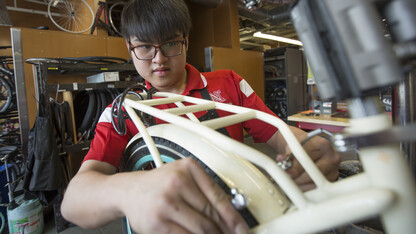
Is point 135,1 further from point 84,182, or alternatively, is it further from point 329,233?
point 329,233

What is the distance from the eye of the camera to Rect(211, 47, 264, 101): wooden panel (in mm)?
3268

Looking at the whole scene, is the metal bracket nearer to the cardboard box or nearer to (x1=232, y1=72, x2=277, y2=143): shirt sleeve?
(x1=232, y1=72, x2=277, y2=143): shirt sleeve

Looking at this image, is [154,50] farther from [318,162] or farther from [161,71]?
[318,162]

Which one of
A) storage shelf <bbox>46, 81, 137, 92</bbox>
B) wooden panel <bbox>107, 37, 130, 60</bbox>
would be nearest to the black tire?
storage shelf <bbox>46, 81, 137, 92</bbox>

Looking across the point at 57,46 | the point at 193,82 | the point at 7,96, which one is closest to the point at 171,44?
the point at 193,82

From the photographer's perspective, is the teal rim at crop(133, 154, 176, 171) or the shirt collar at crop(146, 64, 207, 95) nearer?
the teal rim at crop(133, 154, 176, 171)

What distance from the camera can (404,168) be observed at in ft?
0.88

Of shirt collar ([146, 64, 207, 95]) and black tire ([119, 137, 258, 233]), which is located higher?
shirt collar ([146, 64, 207, 95])

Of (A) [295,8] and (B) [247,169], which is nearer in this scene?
(A) [295,8]

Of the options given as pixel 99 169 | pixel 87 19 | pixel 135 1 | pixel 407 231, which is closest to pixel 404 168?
pixel 407 231

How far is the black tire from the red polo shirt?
0.11 meters

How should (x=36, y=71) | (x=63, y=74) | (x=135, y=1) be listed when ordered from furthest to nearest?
(x=63, y=74) → (x=36, y=71) → (x=135, y=1)

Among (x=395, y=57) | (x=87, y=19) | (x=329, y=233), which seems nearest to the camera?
(x=395, y=57)

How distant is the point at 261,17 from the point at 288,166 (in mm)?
4671
